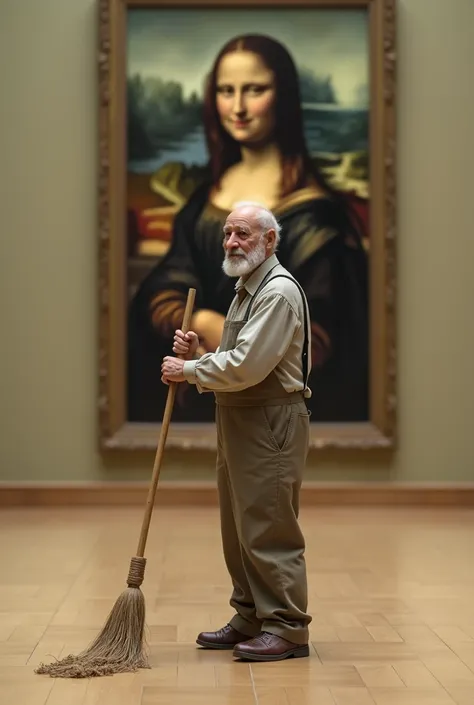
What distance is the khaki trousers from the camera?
5.13 m

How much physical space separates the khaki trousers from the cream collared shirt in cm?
17

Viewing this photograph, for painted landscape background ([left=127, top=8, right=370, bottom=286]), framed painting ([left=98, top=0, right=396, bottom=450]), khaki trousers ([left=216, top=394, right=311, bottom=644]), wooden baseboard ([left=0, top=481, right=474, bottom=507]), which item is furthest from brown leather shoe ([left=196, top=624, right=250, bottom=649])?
painted landscape background ([left=127, top=8, right=370, bottom=286])

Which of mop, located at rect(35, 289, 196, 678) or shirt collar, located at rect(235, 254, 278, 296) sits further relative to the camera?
shirt collar, located at rect(235, 254, 278, 296)

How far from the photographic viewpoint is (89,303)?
10.6 m

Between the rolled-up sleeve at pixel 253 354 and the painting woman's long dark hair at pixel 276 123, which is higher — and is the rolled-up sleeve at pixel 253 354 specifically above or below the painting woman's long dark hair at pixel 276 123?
below

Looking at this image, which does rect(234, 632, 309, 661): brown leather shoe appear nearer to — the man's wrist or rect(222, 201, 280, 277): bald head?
the man's wrist

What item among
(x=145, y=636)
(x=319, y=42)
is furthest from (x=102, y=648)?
(x=319, y=42)

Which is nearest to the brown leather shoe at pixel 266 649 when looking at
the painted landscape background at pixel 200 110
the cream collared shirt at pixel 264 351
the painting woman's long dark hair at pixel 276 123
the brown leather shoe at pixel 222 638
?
the brown leather shoe at pixel 222 638

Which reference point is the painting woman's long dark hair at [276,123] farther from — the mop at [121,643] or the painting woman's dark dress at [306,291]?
the mop at [121,643]

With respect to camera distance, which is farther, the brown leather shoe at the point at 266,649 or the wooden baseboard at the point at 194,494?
the wooden baseboard at the point at 194,494

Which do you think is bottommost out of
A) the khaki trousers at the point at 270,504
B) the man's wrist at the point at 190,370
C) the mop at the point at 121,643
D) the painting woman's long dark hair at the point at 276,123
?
the mop at the point at 121,643

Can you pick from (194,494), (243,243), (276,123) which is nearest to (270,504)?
(243,243)

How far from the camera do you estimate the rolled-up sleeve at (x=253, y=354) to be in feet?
16.5

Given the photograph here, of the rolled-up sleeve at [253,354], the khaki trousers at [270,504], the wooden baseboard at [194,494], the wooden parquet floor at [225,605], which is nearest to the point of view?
the wooden parquet floor at [225,605]
